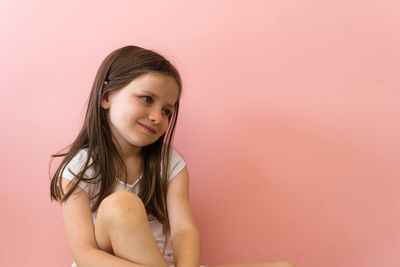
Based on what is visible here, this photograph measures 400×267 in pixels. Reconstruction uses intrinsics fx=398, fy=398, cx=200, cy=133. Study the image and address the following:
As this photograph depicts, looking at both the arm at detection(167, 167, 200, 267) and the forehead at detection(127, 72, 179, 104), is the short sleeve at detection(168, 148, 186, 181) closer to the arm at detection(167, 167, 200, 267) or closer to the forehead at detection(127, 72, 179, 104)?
the arm at detection(167, 167, 200, 267)

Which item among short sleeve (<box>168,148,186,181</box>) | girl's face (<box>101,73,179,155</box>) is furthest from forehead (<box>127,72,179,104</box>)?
short sleeve (<box>168,148,186,181</box>)

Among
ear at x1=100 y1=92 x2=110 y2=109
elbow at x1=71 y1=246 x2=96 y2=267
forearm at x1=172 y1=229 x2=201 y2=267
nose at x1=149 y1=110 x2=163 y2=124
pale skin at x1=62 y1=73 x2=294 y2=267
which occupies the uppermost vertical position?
ear at x1=100 y1=92 x2=110 y2=109

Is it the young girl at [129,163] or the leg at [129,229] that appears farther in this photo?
the young girl at [129,163]

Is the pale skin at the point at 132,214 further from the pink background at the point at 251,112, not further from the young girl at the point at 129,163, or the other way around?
the pink background at the point at 251,112

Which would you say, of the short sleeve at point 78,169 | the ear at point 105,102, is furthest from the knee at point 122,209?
the ear at point 105,102

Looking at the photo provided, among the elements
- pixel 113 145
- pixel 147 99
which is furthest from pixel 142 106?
pixel 113 145

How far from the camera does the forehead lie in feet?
2.60

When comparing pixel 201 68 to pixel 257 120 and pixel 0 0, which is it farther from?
pixel 0 0

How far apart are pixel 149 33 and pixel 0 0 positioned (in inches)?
15.3

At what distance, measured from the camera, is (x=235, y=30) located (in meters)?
1.02

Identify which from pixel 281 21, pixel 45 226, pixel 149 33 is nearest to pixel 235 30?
pixel 281 21

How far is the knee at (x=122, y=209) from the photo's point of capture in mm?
634

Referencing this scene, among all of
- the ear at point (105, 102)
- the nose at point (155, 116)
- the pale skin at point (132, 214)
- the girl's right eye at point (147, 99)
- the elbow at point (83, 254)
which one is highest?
the girl's right eye at point (147, 99)

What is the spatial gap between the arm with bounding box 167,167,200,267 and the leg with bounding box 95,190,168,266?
96 mm
